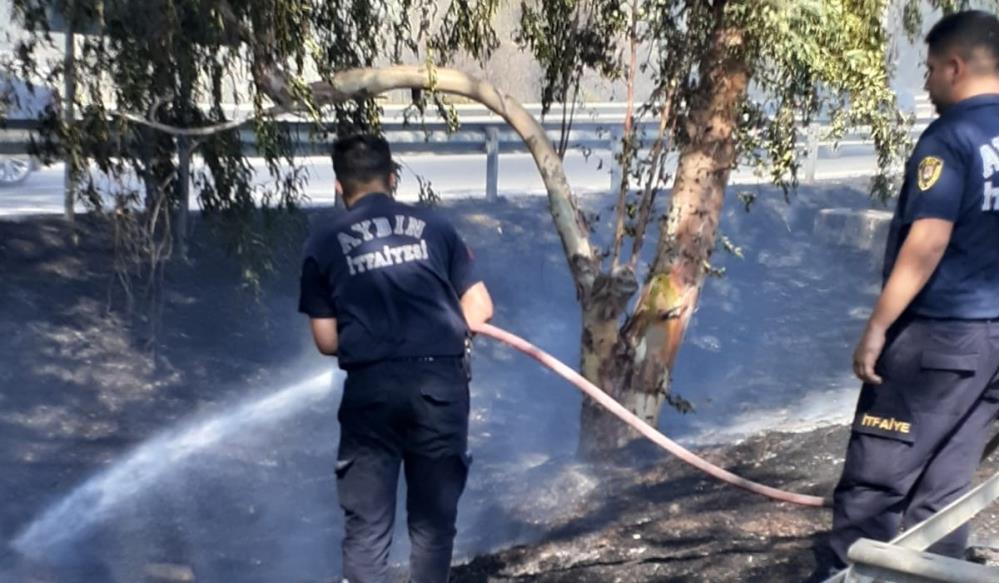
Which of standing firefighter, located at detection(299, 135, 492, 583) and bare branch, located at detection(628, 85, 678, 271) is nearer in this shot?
standing firefighter, located at detection(299, 135, 492, 583)

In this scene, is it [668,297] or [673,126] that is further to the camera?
[668,297]

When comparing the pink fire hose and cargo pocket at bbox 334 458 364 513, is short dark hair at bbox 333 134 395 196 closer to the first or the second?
cargo pocket at bbox 334 458 364 513

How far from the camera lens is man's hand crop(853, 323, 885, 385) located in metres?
3.96

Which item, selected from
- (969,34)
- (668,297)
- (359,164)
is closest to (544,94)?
(668,297)

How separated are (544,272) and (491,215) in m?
1.08

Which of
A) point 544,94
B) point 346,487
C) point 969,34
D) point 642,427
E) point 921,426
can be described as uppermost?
point 969,34

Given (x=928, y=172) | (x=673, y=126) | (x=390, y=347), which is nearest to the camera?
(x=928, y=172)

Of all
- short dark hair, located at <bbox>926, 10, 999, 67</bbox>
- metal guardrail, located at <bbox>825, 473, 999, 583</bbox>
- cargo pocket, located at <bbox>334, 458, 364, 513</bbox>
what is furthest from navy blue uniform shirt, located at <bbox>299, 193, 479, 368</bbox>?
metal guardrail, located at <bbox>825, 473, 999, 583</bbox>

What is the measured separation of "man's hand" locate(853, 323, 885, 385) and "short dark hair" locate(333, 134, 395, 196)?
163 centimetres

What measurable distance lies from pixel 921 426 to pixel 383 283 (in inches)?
68.6

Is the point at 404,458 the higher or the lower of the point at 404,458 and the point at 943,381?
the lower

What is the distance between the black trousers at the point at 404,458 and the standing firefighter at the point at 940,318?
4.30 ft

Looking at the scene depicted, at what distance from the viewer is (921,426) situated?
13.1 ft

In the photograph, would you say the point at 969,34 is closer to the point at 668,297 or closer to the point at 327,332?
the point at 327,332
